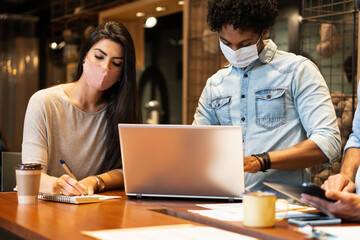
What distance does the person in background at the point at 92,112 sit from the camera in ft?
7.80

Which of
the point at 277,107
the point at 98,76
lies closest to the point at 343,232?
the point at 277,107

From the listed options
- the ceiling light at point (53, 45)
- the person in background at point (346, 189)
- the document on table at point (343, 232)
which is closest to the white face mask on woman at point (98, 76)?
the person in background at point (346, 189)

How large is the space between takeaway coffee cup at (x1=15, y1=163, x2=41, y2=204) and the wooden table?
32mm

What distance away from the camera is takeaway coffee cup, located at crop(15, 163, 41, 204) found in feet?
6.19

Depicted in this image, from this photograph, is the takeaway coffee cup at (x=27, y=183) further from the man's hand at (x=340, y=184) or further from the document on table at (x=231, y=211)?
the man's hand at (x=340, y=184)

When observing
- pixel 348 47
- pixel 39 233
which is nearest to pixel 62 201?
pixel 39 233

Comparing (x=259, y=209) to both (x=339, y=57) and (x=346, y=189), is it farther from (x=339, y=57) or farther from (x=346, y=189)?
(x=339, y=57)

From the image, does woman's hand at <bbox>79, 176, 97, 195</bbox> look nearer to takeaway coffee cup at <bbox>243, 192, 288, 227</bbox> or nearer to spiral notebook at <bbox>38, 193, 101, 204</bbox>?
spiral notebook at <bbox>38, 193, 101, 204</bbox>

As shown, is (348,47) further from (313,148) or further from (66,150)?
(66,150)

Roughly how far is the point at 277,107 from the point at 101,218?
3.30 feet

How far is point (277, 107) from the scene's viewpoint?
2260 mm

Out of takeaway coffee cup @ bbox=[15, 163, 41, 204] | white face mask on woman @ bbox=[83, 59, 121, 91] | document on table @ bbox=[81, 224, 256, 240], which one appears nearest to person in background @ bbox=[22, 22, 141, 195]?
white face mask on woman @ bbox=[83, 59, 121, 91]

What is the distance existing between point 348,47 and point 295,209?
2640 mm

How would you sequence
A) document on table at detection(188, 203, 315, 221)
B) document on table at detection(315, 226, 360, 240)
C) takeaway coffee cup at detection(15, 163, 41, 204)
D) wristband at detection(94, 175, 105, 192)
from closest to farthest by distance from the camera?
document on table at detection(315, 226, 360, 240)
document on table at detection(188, 203, 315, 221)
takeaway coffee cup at detection(15, 163, 41, 204)
wristband at detection(94, 175, 105, 192)
